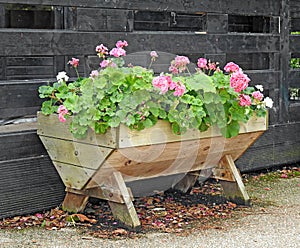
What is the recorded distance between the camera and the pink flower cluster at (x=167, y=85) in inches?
153

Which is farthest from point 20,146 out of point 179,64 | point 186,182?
point 186,182

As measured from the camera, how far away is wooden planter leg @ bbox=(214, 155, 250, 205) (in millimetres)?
4684

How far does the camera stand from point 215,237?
13.2 ft

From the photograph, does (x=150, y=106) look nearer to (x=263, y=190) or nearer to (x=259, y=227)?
(x=259, y=227)

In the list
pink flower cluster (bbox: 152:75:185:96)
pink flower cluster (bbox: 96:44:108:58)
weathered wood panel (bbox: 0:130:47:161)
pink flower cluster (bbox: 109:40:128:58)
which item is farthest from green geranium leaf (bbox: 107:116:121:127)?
weathered wood panel (bbox: 0:130:47:161)

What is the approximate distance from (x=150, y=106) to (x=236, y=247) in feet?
3.05

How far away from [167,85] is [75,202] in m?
1.03

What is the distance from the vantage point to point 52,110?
164 inches

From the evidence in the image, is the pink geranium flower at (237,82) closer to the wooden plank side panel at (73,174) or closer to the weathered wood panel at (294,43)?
the wooden plank side panel at (73,174)

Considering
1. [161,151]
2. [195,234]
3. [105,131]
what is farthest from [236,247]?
[105,131]

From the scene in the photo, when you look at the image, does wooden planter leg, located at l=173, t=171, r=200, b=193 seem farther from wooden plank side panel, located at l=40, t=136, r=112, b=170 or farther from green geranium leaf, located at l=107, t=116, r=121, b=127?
green geranium leaf, located at l=107, t=116, r=121, b=127

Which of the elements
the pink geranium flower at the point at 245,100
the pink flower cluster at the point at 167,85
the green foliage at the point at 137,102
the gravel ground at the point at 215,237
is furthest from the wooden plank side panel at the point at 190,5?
the gravel ground at the point at 215,237

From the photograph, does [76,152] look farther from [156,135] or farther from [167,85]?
[167,85]

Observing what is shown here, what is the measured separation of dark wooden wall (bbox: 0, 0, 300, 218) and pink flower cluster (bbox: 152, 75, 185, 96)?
0.79 metres
